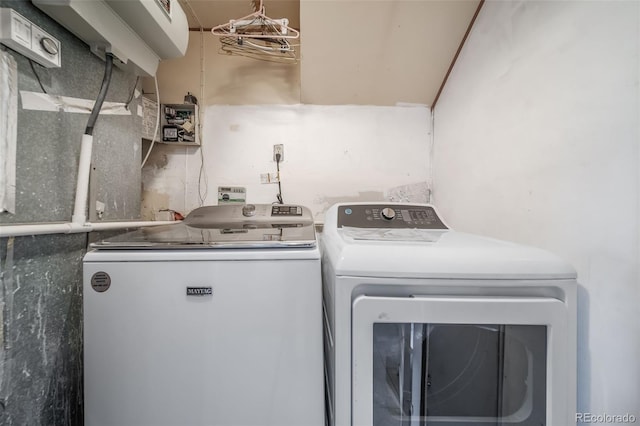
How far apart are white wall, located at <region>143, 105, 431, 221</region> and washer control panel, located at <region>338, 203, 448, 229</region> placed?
0.51m

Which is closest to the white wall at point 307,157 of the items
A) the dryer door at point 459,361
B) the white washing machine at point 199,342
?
the white washing machine at point 199,342

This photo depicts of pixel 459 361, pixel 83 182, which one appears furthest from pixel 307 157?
pixel 459 361

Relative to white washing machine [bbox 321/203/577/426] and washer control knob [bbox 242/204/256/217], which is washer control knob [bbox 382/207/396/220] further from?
washer control knob [bbox 242/204/256/217]

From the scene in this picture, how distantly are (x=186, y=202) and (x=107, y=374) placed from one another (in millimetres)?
1078

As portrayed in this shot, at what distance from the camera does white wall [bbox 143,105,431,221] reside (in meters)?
1.58

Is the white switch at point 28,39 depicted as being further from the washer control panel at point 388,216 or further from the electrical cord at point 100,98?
the washer control panel at point 388,216

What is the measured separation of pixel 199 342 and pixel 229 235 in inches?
13.2

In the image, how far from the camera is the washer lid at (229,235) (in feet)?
2.35

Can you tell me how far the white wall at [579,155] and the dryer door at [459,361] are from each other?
7.5 inches

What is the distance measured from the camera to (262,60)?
1.61 meters

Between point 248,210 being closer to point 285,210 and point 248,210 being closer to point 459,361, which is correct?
point 285,210

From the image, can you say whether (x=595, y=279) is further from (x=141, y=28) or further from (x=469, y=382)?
(x=141, y=28)

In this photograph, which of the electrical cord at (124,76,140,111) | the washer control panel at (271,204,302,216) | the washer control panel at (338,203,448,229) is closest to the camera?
the washer control panel at (338,203,448,229)

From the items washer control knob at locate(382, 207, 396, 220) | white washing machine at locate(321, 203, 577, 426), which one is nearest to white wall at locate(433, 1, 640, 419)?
white washing machine at locate(321, 203, 577, 426)
